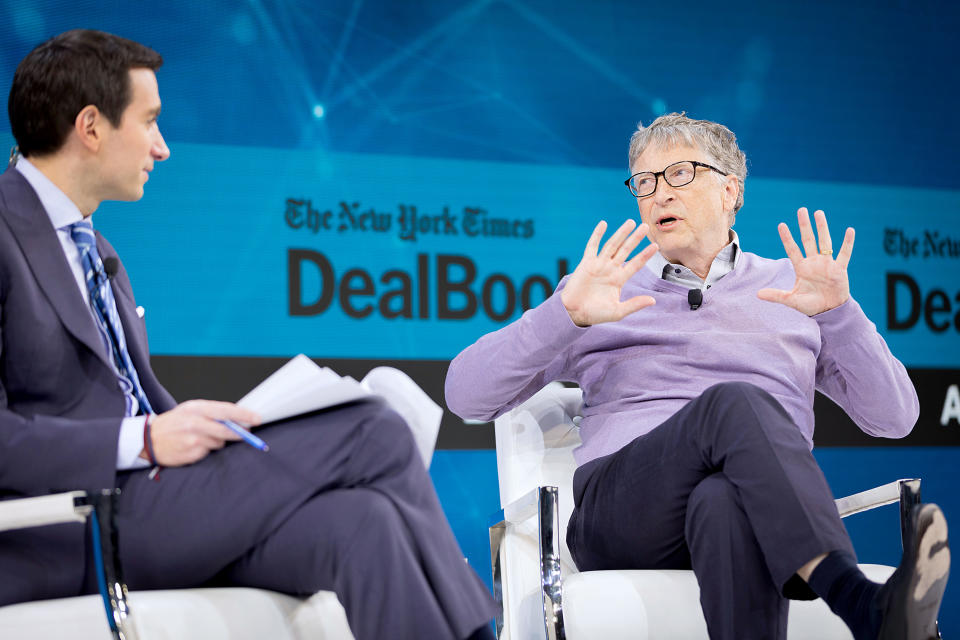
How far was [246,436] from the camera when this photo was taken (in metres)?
1.59

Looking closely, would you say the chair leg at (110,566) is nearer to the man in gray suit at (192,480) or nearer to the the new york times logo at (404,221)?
the man in gray suit at (192,480)

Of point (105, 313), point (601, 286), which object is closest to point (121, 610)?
point (105, 313)

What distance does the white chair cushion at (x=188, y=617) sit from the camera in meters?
1.55

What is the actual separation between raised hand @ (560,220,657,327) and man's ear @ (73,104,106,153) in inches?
39.6

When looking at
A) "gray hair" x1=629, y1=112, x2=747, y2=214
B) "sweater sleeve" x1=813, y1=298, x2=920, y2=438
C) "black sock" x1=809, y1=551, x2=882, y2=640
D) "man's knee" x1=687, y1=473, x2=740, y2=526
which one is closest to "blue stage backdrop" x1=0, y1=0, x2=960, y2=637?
"gray hair" x1=629, y1=112, x2=747, y2=214

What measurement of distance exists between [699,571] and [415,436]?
0.60 metres

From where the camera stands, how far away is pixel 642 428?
8.08 feet

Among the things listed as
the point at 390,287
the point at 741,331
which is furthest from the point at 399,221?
the point at 741,331

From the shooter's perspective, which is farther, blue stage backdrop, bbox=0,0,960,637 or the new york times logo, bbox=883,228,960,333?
the new york times logo, bbox=883,228,960,333

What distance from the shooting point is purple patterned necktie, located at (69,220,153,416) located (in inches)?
73.7

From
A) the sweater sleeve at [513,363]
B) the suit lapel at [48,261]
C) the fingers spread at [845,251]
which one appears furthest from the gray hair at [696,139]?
the suit lapel at [48,261]

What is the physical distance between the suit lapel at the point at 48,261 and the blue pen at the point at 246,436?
29 centimetres

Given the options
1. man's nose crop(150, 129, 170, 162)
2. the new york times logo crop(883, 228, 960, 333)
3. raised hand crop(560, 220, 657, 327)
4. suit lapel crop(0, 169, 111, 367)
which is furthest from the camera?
the new york times logo crop(883, 228, 960, 333)

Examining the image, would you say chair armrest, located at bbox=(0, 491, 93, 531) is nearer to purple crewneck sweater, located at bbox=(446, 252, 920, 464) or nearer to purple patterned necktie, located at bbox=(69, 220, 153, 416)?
purple patterned necktie, located at bbox=(69, 220, 153, 416)
